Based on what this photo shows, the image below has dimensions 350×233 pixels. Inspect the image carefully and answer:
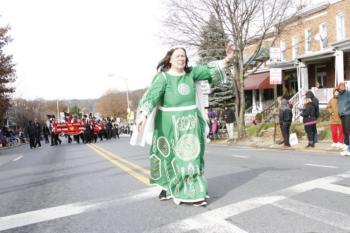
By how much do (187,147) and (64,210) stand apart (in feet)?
6.09

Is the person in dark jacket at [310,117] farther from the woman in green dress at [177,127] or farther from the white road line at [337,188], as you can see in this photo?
the woman in green dress at [177,127]

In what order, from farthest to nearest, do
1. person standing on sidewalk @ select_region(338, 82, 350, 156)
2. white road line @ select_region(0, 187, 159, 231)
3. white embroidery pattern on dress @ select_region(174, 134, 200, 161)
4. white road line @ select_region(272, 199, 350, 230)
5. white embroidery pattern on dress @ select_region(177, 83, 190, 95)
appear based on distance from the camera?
person standing on sidewalk @ select_region(338, 82, 350, 156) < white embroidery pattern on dress @ select_region(177, 83, 190, 95) < white embroidery pattern on dress @ select_region(174, 134, 200, 161) < white road line @ select_region(0, 187, 159, 231) < white road line @ select_region(272, 199, 350, 230)

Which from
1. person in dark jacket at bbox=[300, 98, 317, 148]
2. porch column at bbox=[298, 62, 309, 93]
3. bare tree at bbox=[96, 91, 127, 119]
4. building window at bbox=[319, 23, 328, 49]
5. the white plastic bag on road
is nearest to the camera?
person in dark jacket at bbox=[300, 98, 317, 148]

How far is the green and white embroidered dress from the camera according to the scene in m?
5.59

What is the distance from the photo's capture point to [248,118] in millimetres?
37312

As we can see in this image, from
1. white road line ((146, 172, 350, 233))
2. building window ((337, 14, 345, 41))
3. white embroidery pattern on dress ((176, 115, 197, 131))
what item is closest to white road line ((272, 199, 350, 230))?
white road line ((146, 172, 350, 233))

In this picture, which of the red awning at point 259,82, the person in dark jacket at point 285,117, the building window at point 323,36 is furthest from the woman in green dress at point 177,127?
the red awning at point 259,82

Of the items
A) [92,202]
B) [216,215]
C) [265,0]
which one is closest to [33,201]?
[92,202]

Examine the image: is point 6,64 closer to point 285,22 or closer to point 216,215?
point 285,22

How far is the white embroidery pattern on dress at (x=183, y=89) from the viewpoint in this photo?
226 inches

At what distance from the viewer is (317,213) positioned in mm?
4988

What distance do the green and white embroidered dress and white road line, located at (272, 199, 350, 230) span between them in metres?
1.03

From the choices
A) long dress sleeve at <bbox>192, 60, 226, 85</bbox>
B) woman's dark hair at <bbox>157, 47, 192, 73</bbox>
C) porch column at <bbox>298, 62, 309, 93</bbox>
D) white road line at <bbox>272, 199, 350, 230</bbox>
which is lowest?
white road line at <bbox>272, 199, 350, 230</bbox>

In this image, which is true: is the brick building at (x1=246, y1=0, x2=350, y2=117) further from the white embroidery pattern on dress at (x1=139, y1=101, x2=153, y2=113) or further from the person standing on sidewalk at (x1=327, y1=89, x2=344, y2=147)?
the white embroidery pattern on dress at (x1=139, y1=101, x2=153, y2=113)
